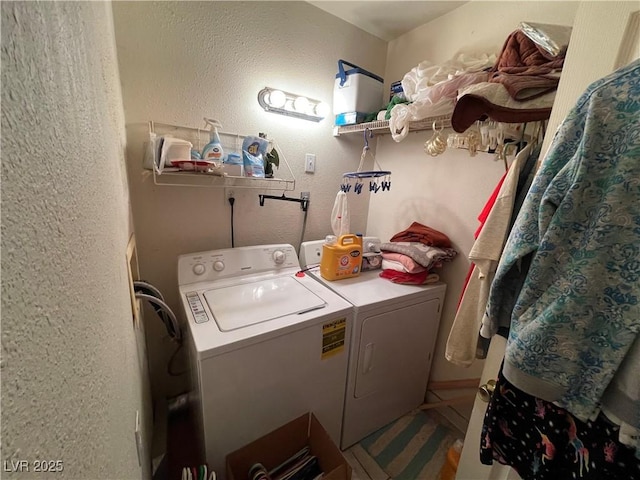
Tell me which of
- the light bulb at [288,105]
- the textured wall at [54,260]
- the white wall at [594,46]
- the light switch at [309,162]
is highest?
the light bulb at [288,105]

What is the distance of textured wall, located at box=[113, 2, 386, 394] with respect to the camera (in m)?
1.32

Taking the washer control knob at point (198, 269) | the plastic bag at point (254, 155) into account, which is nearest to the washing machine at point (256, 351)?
the washer control knob at point (198, 269)

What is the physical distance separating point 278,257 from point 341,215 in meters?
0.50

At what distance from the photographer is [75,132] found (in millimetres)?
419

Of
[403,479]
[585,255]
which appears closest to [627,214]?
[585,255]

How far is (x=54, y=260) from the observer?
30 cm

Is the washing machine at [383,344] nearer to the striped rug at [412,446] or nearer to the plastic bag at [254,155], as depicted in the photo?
the striped rug at [412,446]

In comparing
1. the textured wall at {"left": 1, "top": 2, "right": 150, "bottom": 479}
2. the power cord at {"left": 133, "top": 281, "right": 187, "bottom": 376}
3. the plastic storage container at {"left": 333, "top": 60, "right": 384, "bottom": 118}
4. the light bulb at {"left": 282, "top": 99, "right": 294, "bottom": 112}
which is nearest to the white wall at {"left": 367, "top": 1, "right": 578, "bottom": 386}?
the plastic storage container at {"left": 333, "top": 60, "right": 384, "bottom": 118}

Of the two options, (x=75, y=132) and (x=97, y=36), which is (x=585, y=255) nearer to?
(x=75, y=132)

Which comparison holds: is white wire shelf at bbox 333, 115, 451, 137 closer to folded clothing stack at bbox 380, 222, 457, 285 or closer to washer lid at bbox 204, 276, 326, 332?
folded clothing stack at bbox 380, 222, 457, 285

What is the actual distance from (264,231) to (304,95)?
3.18ft

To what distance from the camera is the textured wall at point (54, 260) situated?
21 centimetres

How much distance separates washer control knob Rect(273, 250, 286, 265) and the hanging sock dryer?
0.63 metres

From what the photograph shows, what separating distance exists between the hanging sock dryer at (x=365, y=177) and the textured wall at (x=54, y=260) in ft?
4.46
